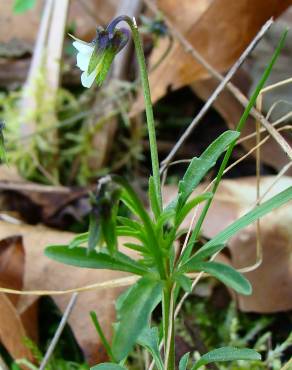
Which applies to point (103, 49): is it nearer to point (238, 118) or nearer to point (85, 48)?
point (85, 48)

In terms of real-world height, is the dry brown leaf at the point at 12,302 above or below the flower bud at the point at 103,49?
below

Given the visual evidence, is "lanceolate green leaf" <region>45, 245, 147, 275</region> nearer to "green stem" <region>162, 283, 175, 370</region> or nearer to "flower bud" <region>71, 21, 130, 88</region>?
"green stem" <region>162, 283, 175, 370</region>

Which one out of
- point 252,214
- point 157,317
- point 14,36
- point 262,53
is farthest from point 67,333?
point 14,36

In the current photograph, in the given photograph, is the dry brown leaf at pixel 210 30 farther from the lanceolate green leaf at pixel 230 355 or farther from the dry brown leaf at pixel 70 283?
the lanceolate green leaf at pixel 230 355

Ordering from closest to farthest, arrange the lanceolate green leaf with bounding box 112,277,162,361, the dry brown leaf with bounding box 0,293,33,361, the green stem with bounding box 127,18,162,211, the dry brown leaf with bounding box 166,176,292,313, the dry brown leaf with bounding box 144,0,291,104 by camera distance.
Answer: the lanceolate green leaf with bounding box 112,277,162,361 → the green stem with bounding box 127,18,162,211 → the dry brown leaf with bounding box 0,293,33,361 → the dry brown leaf with bounding box 166,176,292,313 → the dry brown leaf with bounding box 144,0,291,104

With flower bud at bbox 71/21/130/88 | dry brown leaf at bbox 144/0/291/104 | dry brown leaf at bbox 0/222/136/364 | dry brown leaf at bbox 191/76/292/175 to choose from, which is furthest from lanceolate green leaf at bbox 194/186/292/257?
dry brown leaf at bbox 144/0/291/104

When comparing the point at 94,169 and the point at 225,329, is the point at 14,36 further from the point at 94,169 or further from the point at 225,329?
the point at 225,329

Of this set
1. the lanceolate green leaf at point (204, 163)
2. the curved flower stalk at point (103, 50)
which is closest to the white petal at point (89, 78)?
the curved flower stalk at point (103, 50)

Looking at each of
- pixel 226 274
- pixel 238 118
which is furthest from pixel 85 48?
pixel 238 118
